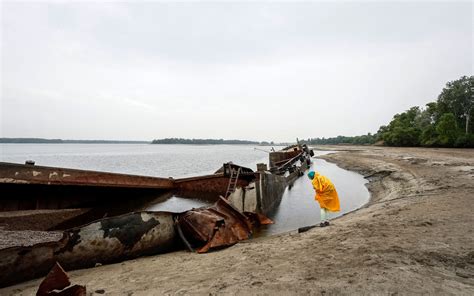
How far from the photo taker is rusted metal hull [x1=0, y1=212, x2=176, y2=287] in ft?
10.7

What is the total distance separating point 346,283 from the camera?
2740mm

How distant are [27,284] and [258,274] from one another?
2984 mm

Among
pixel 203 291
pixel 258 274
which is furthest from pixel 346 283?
pixel 203 291

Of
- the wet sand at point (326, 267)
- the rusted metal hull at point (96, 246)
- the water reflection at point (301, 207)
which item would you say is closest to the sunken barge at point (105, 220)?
the rusted metal hull at point (96, 246)

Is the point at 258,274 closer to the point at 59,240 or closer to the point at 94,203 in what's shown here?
the point at 59,240

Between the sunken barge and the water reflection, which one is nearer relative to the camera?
the sunken barge

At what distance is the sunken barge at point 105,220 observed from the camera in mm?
3563

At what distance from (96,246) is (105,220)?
16.3 inches

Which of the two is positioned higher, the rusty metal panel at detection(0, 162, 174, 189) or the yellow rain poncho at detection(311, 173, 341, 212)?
the rusty metal panel at detection(0, 162, 174, 189)

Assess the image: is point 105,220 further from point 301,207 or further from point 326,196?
point 301,207

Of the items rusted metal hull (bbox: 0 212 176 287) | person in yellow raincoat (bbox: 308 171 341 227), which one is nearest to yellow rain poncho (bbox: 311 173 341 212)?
person in yellow raincoat (bbox: 308 171 341 227)

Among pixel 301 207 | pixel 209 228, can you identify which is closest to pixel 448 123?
pixel 301 207

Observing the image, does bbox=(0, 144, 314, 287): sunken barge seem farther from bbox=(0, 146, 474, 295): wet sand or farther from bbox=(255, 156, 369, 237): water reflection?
bbox=(255, 156, 369, 237): water reflection

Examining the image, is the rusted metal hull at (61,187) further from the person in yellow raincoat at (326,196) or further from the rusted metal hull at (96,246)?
the person in yellow raincoat at (326,196)
